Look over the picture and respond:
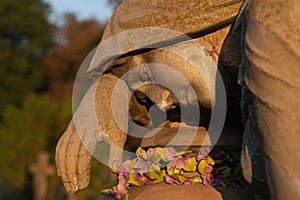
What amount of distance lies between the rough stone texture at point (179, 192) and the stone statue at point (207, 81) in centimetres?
17

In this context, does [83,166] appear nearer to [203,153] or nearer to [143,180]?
[143,180]

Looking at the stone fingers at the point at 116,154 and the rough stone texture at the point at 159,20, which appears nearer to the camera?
the rough stone texture at the point at 159,20

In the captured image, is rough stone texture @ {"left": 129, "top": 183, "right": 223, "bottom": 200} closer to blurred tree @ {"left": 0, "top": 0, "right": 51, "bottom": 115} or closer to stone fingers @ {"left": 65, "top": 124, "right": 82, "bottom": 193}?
stone fingers @ {"left": 65, "top": 124, "right": 82, "bottom": 193}

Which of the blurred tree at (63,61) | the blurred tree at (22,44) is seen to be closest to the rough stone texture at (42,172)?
the blurred tree at (22,44)

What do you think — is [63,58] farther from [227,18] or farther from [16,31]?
[227,18]

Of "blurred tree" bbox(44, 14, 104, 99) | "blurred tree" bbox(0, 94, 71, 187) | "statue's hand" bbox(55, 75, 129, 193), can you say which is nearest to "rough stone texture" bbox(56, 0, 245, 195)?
"statue's hand" bbox(55, 75, 129, 193)

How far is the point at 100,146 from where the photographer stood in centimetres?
198

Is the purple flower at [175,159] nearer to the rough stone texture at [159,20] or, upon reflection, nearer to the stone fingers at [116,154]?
the stone fingers at [116,154]

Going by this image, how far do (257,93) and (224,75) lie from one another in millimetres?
324

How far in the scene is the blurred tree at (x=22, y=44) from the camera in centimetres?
2841

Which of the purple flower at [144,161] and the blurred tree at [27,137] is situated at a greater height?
the purple flower at [144,161]

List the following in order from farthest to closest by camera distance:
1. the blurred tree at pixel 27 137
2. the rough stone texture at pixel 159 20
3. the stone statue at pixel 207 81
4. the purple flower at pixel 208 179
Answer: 1. the blurred tree at pixel 27 137
2. the purple flower at pixel 208 179
3. the rough stone texture at pixel 159 20
4. the stone statue at pixel 207 81

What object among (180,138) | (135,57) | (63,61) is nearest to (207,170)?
(180,138)

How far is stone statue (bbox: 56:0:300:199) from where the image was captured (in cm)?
140
